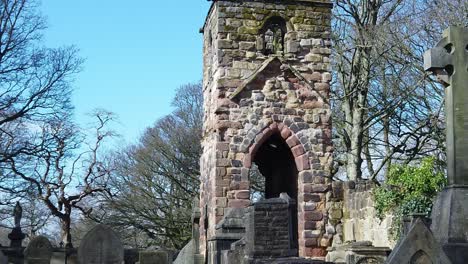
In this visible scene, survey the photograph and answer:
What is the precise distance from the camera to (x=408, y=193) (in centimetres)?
1474

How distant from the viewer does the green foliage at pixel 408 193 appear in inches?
543

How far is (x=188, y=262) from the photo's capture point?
54.1ft

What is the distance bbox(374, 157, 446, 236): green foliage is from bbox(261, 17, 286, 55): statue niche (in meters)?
4.09

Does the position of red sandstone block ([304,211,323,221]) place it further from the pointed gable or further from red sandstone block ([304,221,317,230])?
the pointed gable

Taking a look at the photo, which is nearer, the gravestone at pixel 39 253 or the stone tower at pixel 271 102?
the gravestone at pixel 39 253

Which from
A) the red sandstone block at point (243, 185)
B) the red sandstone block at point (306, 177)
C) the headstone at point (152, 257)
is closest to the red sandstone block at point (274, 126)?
the red sandstone block at point (306, 177)

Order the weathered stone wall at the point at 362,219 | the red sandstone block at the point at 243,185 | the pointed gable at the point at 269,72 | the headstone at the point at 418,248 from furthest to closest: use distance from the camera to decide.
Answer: the pointed gable at the point at 269,72 < the red sandstone block at the point at 243,185 < the weathered stone wall at the point at 362,219 < the headstone at the point at 418,248

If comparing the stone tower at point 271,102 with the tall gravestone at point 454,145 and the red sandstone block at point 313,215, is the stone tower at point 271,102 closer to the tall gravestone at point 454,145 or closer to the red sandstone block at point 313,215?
the red sandstone block at point 313,215

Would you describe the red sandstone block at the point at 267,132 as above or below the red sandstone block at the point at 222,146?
above

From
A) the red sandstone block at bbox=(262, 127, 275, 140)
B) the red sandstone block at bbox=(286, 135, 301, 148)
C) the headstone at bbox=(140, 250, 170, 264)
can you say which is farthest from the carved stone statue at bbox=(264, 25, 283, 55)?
the headstone at bbox=(140, 250, 170, 264)

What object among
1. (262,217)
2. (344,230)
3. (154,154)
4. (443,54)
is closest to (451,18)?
(344,230)

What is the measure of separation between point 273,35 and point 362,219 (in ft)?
15.8

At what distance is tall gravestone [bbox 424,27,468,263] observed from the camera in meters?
6.71

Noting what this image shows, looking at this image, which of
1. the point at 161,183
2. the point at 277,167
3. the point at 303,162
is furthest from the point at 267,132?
the point at 161,183
